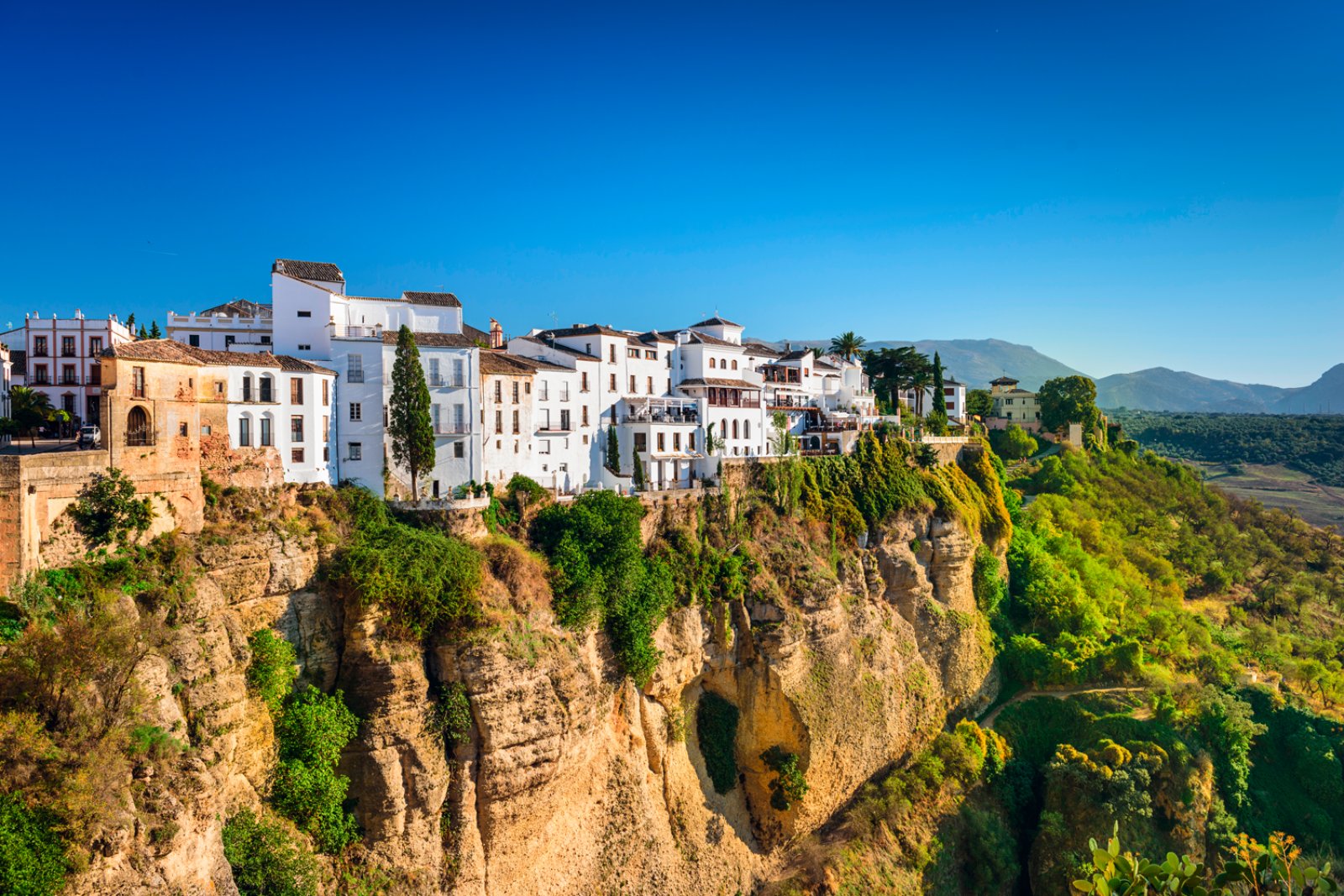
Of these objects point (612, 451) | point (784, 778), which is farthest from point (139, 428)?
point (784, 778)

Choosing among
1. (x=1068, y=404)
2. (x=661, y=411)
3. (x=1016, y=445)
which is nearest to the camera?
(x=661, y=411)

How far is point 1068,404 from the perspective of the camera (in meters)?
82.9

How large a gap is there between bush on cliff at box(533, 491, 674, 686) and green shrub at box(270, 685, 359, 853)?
30.2 ft

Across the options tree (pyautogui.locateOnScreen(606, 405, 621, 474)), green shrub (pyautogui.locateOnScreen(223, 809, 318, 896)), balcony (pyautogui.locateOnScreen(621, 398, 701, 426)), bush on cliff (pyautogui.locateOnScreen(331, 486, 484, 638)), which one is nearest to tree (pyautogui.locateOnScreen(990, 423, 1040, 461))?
balcony (pyautogui.locateOnScreen(621, 398, 701, 426))

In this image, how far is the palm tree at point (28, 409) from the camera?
3800 centimetres

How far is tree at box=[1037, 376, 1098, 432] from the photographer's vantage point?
8269cm

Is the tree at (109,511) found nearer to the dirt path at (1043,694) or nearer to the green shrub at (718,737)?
the green shrub at (718,737)

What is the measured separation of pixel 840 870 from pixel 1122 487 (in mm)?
54420

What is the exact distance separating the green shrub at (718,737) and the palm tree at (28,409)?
31.2 meters

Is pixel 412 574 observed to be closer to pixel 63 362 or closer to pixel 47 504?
pixel 47 504

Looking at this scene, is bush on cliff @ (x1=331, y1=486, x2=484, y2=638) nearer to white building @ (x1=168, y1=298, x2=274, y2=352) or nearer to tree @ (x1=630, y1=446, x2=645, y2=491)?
white building @ (x1=168, y1=298, x2=274, y2=352)

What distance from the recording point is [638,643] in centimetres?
3544

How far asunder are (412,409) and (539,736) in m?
13.1

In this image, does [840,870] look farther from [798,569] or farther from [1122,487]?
[1122,487]
